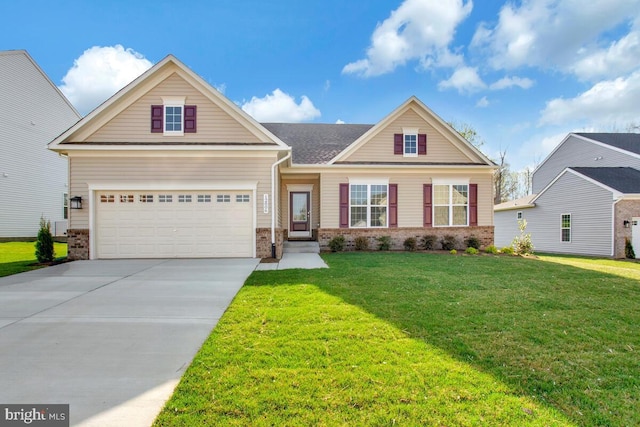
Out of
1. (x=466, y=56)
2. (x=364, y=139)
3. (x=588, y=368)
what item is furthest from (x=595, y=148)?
(x=588, y=368)

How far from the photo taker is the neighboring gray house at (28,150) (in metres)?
16.2

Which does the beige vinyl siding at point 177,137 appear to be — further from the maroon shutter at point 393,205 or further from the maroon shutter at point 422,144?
the maroon shutter at point 422,144

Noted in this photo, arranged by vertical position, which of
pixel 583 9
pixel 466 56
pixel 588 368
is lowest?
pixel 588 368

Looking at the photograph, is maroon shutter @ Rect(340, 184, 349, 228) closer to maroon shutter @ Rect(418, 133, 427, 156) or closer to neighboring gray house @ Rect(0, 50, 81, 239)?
maroon shutter @ Rect(418, 133, 427, 156)

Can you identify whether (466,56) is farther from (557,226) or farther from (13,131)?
(13,131)

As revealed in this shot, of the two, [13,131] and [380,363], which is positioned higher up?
[13,131]

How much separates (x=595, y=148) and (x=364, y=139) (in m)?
17.9

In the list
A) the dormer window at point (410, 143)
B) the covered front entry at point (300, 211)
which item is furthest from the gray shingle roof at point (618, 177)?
the covered front entry at point (300, 211)

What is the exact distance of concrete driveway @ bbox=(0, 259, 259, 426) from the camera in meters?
2.61

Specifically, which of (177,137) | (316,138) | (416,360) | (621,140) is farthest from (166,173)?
(621,140)

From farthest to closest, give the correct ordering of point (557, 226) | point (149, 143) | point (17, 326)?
point (557, 226)
point (149, 143)
point (17, 326)

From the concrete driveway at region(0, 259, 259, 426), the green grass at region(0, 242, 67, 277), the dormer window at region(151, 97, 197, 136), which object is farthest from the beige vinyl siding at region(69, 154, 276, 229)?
the concrete driveway at region(0, 259, 259, 426)

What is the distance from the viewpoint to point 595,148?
20594mm

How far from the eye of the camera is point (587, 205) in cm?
1634
